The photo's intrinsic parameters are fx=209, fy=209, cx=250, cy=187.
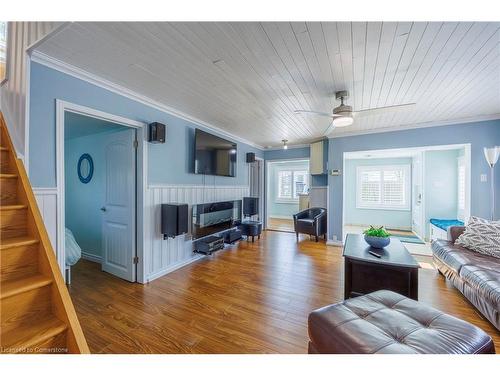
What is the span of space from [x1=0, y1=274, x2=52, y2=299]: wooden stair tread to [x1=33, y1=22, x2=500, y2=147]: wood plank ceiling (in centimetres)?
166

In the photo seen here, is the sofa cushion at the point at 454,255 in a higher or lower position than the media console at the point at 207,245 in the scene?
higher

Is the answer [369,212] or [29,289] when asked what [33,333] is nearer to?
[29,289]

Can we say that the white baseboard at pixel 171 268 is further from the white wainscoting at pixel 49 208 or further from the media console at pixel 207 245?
the white wainscoting at pixel 49 208

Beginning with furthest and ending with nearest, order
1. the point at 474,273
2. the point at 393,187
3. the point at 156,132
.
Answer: the point at 393,187
the point at 156,132
the point at 474,273

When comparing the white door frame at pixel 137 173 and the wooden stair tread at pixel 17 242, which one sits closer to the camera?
the wooden stair tread at pixel 17 242

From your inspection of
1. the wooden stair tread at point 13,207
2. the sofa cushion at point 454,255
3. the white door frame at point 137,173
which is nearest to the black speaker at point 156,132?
the white door frame at point 137,173

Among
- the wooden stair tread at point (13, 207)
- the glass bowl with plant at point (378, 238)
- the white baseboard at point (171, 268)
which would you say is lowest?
the white baseboard at point (171, 268)

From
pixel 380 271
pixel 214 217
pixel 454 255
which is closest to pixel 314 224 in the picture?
pixel 214 217

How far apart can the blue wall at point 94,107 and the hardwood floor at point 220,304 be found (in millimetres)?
1368

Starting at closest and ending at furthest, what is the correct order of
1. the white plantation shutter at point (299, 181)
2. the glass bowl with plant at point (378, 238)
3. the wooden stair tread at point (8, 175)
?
the wooden stair tread at point (8, 175) < the glass bowl with plant at point (378, 238) < the white plantation shutter at point (299, 181)

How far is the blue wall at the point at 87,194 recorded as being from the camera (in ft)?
10.8

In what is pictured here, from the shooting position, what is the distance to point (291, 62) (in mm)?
1905

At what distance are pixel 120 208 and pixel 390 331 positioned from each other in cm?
313
